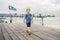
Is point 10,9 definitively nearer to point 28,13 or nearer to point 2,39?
point 28,13

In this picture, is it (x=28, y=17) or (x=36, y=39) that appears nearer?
(x=36, y=39)

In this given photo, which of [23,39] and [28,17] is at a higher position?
[28,17]

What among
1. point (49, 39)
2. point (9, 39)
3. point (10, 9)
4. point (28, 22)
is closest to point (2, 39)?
point (9, 39)

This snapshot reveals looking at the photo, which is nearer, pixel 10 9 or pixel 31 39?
pixel 31 39

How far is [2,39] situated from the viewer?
10328mm

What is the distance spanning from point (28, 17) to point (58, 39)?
3.62 m

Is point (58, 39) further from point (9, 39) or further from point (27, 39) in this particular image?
point (9, 39)

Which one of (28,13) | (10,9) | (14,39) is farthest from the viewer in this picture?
(10,9)

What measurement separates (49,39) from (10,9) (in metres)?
27.7

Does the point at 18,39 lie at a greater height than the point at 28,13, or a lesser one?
lesser

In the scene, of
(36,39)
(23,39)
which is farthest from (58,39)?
(23,39)

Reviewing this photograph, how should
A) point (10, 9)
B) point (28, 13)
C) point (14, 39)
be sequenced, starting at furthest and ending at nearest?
point (10, 9)
point (28, 13)
point (14, 39)

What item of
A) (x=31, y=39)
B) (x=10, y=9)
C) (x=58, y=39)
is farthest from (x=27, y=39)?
(x=10, y=9)

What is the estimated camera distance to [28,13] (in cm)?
1321
